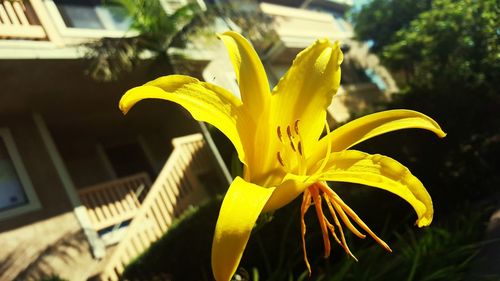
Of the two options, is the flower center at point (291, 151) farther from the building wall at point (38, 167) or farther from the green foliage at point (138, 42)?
the building wall at point (38, 167)

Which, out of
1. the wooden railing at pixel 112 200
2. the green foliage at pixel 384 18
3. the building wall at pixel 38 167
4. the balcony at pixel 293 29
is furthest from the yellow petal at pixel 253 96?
the green foliage at pixel 384 18

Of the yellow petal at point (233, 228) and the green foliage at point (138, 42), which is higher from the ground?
the green foliage at point (138, 42)

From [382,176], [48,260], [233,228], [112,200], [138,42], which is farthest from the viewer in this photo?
[112,200]

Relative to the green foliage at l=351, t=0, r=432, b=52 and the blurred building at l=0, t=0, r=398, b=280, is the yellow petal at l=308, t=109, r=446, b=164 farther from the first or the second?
the green foliage at l=351, t=0, r=432, b=52

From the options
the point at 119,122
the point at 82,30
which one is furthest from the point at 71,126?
the point at 82,30

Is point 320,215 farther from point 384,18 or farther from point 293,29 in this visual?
point 384,18

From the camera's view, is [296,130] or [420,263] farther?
[420,263]

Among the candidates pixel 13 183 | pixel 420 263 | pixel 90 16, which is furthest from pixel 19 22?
pixel 420 263
